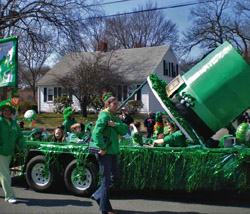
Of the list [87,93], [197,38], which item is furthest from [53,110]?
[197,38]

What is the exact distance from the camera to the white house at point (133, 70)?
27844 mm

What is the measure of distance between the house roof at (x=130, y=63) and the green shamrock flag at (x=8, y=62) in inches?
739

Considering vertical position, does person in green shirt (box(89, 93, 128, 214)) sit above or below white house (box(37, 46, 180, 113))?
below

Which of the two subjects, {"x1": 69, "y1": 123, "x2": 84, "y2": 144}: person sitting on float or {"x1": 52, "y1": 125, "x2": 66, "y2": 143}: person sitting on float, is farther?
{"x1": 52, "y1": 125, "x2": 66, "y2": 143}: person sitting on float

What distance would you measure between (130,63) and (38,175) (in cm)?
2428

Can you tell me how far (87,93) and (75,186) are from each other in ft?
60.4

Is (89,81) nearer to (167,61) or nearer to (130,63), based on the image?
(130,63)

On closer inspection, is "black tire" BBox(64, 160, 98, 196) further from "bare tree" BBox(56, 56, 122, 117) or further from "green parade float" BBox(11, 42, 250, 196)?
"bare tree" BBox(56, 56, 122, 117)

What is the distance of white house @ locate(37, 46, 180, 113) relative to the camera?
2784 centimetres

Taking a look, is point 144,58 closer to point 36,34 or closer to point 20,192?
point 36,34

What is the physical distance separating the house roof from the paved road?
21742 millimetres

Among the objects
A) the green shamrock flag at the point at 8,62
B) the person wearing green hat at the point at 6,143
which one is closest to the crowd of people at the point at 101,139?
the person wearing green hat at the point at 6,143

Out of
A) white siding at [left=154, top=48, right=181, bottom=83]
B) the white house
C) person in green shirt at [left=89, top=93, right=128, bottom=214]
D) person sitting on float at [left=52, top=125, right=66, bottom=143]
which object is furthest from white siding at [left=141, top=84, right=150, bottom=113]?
person in green shirt at [left=89, top=93, right=128, bottom=214]

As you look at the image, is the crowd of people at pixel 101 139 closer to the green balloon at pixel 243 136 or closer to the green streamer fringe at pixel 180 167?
the green streamer fringe at pixel 180 167
